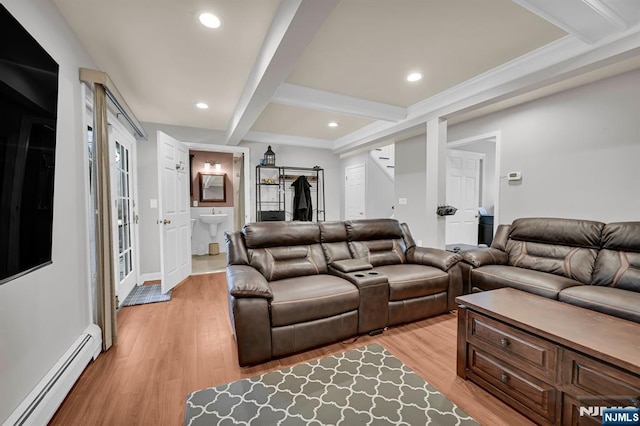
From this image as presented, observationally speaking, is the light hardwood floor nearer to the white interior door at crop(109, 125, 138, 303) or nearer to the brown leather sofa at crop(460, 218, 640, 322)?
Result: the white interior door at crop(109, 125, 138, 303)

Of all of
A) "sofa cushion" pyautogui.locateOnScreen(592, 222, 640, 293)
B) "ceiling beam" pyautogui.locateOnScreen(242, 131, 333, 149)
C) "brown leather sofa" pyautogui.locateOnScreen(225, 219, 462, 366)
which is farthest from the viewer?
"ceiling beam" pyautogui.locateOnScreen(242, 131, 333, 149)

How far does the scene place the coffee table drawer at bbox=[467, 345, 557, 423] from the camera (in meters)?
1.36

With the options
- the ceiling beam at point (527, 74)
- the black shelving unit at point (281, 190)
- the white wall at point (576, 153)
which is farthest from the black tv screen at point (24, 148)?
the white wall at point (576, 153)

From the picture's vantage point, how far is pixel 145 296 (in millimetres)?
3387

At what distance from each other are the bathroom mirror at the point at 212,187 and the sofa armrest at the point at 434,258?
175 inches

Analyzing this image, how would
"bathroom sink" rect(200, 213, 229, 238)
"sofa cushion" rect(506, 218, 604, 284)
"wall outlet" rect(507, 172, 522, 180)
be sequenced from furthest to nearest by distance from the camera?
1. "bathroom sink" rect(200, 213, 229, 238)
2. "wall outlet" rect(507, 172, 522, 180)
3. "sofa cushion" rect(506, 218, 604, 284)

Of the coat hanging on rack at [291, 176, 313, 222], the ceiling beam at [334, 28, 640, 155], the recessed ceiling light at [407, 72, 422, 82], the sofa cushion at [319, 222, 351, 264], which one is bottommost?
the sofa cushion at [319, 222, 351, 264]

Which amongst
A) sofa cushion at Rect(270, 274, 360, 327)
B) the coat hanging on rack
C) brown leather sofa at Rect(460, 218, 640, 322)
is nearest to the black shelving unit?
the coat hanging on rack

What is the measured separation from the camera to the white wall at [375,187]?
239 inches

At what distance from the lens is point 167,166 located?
11.4ft

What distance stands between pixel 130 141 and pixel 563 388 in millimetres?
4965

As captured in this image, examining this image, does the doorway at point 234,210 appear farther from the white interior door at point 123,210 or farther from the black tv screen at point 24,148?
the black tv screen at point 24,148

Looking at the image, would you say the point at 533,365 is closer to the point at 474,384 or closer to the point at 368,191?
the point at 474,384

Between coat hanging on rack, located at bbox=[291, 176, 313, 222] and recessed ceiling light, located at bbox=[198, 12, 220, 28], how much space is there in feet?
12.4
